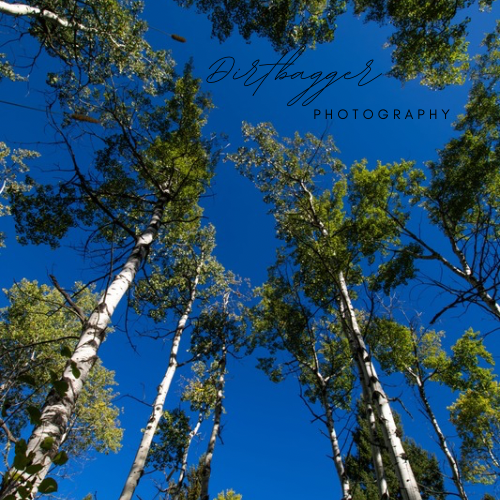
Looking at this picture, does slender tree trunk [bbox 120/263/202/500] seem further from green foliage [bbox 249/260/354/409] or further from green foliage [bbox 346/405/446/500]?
green foliage [bbox 346/405/446/500]

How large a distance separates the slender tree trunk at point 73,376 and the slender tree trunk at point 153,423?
377cm

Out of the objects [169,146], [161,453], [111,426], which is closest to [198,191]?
[169,146]

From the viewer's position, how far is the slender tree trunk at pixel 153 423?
5453 mm

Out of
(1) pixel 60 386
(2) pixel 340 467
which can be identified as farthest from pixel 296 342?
(1) pixel 60 386

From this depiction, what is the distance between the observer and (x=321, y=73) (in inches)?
307

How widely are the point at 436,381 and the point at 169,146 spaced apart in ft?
36.0

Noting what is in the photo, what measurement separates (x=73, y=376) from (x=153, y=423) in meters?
5.06

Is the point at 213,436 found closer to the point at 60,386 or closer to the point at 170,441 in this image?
the point at 170,441

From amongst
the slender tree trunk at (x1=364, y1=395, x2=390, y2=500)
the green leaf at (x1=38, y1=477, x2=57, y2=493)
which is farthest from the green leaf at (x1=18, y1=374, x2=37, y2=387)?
the slender tree trunk at (x1=364, y1=395, x2=390, y2=500)

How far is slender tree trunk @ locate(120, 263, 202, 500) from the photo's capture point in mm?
5453

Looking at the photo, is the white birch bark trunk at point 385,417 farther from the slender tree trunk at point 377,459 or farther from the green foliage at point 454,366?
the green foliage at point 454,366

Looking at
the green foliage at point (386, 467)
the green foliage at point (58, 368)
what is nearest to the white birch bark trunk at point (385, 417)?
the green foliage at point (386, 467)

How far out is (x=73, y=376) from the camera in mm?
2213

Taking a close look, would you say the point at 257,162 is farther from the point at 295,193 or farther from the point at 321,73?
the point at 321,73
